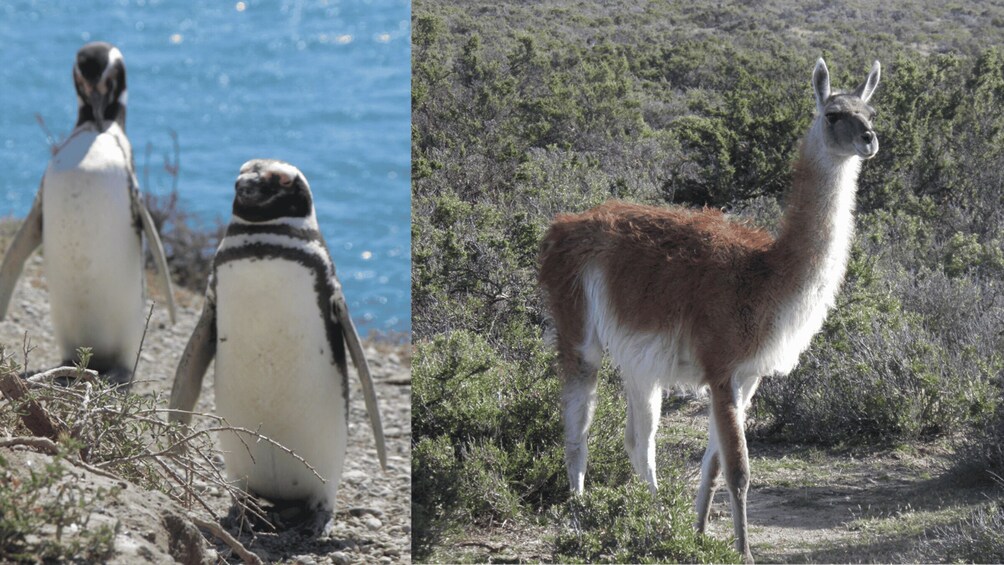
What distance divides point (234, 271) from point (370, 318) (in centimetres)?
450

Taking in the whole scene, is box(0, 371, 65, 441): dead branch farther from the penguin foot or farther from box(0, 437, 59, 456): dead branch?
the penguin foot

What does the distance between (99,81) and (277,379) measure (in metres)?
2.51

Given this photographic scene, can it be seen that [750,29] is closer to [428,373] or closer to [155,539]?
[428,373]

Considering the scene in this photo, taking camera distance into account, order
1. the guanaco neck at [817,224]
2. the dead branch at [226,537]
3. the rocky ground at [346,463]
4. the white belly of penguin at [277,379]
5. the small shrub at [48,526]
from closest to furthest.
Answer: the small shrub at [48,526] < the dead branch at [226,537] < the guanaco neck at [817,224] < the rocky ground at [346,463] < the white belly of penguin at [277,379]

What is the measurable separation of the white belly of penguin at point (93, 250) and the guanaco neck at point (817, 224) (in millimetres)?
3966

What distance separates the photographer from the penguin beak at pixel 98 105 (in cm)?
657

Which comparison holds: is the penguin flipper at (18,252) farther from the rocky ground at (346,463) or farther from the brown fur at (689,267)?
the brown fur at (689,267)

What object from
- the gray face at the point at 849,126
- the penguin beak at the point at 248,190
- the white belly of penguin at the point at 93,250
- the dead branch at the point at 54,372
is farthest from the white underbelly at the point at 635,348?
the white belly of penguin at the point at 93,250

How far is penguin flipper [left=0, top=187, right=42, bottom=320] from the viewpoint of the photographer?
637 centimetres

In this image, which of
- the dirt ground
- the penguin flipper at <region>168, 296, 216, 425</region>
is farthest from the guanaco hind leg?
the penguin flipper at <region>168, 296, 216, 425</region>

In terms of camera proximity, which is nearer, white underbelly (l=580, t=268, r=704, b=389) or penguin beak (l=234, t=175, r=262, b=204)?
white underbelly (l=580, t=268, r=704, b=389)

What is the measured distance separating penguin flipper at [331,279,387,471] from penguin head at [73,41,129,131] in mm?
2373

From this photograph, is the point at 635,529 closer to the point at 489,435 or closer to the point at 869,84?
the point at 489,435

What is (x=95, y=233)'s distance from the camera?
650cm
